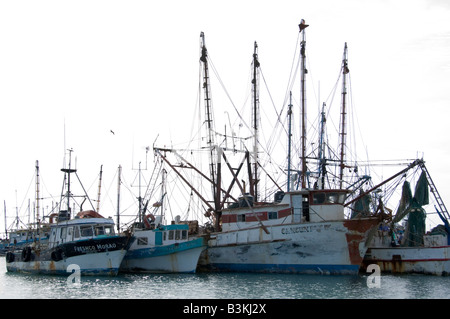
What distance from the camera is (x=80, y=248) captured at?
35688mm

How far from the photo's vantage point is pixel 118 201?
59719mm

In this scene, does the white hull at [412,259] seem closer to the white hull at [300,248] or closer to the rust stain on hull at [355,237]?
the white hull at [300,248]

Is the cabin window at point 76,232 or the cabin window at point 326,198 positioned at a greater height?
the cabin window at point 326,198

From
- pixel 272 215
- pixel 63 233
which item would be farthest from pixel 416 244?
pixel 63 233

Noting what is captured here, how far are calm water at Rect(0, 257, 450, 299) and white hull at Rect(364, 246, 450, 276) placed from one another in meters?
1.25

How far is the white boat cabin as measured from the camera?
35.8 meters

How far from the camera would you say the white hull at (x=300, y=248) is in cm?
3422

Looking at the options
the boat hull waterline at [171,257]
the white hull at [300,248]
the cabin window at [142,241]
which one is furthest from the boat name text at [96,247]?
the white hull at [300,248]

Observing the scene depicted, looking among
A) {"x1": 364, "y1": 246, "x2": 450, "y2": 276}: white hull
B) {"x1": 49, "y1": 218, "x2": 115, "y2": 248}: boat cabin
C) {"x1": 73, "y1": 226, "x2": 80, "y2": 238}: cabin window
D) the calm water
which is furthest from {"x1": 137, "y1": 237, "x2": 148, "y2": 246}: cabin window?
{"x1": 364, "y1": 246, "x2": 450, "y2": 276}: white hull

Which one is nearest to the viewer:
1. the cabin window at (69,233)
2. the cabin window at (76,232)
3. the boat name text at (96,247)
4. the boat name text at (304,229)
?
the boat name text at (304,229)

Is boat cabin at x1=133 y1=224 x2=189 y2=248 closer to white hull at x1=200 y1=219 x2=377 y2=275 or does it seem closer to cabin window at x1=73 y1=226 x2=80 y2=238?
white hull at x1=200 y1=219 x2=377 y2=275

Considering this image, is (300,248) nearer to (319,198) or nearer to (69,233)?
(319,198)

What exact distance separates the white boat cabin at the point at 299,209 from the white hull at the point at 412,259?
16.6 feet

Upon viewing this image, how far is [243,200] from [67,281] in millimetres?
13876
